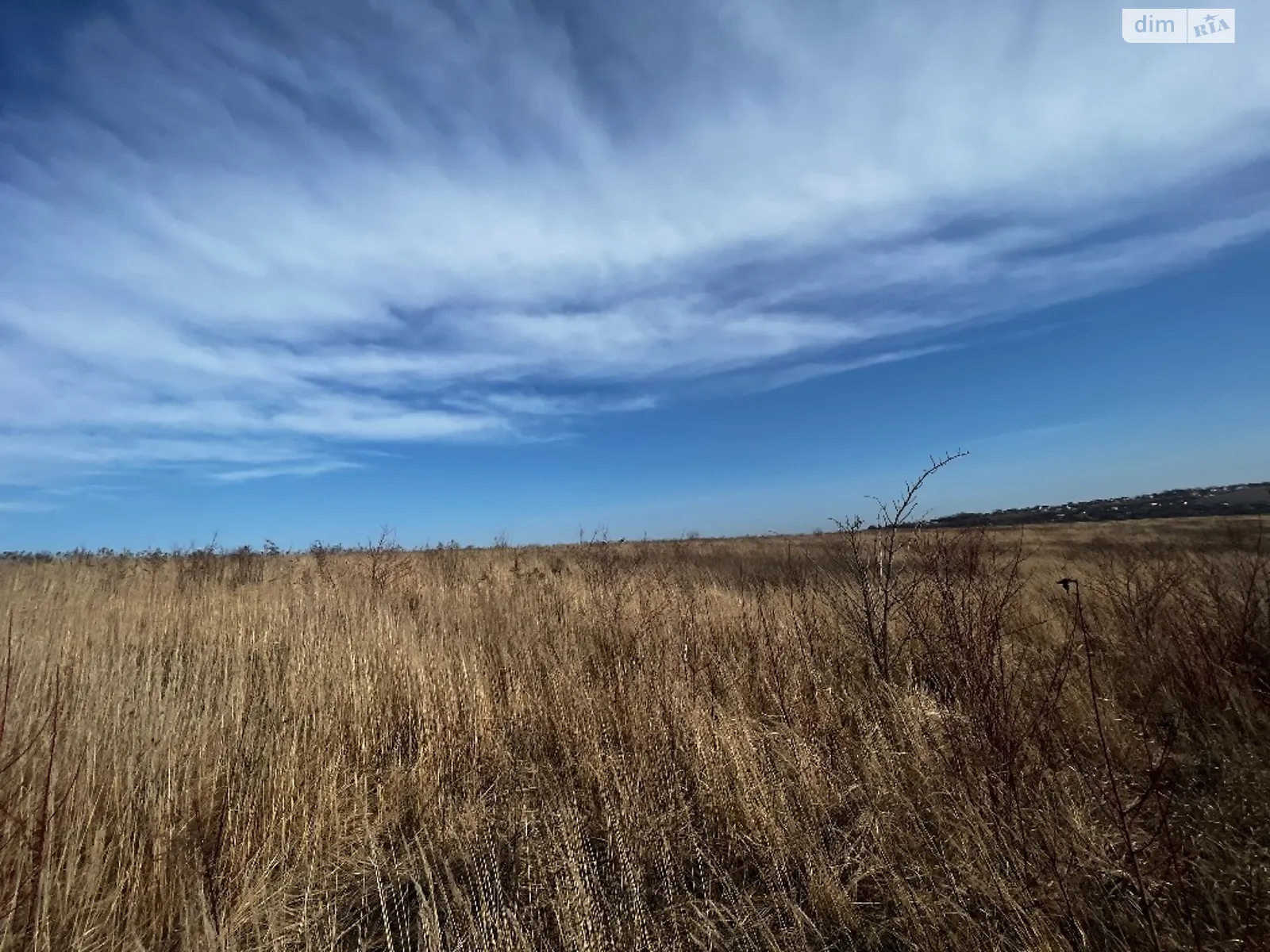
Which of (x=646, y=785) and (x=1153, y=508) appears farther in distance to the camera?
(x=1153, y=508)

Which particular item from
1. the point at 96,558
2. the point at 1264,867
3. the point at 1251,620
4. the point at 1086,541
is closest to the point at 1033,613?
the point at 1251,620

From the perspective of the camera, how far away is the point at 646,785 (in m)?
3.14

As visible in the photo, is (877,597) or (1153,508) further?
(1153,508)

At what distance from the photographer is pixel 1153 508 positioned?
46500 mm

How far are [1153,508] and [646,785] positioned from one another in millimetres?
58525

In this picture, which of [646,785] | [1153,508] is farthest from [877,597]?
[1153,508]

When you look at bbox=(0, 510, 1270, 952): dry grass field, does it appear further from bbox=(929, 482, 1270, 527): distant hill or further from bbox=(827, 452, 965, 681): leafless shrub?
bbox=(929, 482, 1270, 527): distant hill

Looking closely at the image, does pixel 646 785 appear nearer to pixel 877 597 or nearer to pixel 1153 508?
pixel 877 597

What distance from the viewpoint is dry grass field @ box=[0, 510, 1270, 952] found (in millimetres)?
2162

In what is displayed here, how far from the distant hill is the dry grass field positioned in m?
34.1

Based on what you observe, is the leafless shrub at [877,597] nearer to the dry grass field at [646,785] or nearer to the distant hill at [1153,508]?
the dry grass field at [646,785]

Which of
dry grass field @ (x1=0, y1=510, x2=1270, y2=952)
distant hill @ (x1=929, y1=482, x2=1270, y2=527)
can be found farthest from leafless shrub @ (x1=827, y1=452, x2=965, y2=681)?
distant hill @ (x1=929, y1=482, x2=1270, y2=527)

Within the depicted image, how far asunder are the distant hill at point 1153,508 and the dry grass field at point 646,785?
34086mm

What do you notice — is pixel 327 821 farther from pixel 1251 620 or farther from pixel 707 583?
pixel 707 583
